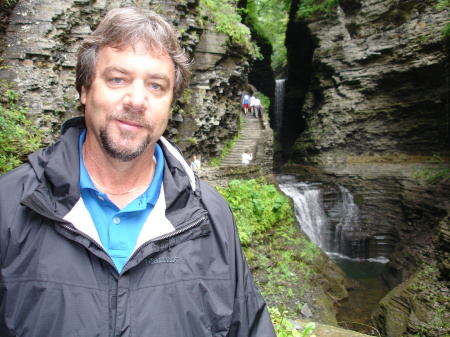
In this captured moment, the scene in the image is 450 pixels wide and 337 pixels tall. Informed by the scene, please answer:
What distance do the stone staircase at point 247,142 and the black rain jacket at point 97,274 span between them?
14.4m

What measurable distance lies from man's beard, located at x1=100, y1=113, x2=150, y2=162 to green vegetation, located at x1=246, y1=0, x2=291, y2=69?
23756mm

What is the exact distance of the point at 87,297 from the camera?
1400 millimetres

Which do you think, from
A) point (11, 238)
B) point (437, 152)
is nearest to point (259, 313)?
point (11, 238)

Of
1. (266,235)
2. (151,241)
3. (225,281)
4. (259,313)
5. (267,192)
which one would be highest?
(151,241)

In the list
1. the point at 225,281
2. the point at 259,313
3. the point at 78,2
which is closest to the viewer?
the point at 225,281

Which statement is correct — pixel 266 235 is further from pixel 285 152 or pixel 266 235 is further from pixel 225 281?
pixel 285 152

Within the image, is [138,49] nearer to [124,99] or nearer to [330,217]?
[124,99]

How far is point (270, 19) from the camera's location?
47.0 meters

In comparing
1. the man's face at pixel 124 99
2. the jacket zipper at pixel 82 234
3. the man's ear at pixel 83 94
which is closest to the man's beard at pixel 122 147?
the man's face at pixel 124 99

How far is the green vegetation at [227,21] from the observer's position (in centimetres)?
1636

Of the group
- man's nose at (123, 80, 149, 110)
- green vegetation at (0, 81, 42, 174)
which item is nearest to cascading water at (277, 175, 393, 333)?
green vegetation at (0, 81, 42, 174)

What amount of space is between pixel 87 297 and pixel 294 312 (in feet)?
28.5

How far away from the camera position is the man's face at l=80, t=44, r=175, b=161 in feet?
5.81

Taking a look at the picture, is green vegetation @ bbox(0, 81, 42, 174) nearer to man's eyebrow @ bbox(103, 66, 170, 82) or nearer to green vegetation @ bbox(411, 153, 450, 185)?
man's eyebrow @ bbox(103, 66, 170, 82)
